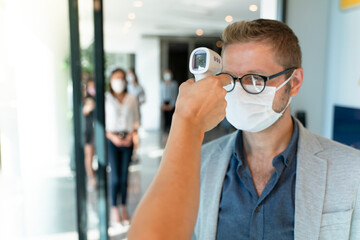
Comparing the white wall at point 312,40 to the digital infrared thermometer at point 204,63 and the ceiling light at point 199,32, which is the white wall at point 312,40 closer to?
the digital infrared thermometer at point 204,63

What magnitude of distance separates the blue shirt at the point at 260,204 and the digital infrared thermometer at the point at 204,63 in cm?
55

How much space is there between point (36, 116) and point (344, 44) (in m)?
2.46

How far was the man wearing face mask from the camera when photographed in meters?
1.00

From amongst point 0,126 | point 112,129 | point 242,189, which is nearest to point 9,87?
point 0,126

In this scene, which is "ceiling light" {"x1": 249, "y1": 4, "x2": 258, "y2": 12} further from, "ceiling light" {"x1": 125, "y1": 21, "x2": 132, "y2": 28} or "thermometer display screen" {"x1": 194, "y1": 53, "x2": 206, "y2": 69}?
"ceiling light" {"x1": 125, "y1": 21, "x2": 132, "y2": 28}

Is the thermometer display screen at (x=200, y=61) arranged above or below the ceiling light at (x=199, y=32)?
below

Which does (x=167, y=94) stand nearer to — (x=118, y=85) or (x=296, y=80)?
(x=118, y=85)

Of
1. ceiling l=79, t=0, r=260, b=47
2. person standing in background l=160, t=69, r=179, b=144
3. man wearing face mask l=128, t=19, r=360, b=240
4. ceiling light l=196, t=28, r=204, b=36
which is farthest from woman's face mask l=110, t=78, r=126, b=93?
ceiling light l=196, t=28, r=204, b=36

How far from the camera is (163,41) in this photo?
8.92 meters

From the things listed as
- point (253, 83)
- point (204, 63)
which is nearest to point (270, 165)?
point (253, 83)

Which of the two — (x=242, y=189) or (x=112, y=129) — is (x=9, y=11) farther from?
(x=242, y=189)

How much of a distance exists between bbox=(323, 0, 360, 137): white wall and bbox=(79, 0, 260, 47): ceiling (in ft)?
7.05

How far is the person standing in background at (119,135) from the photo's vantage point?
3.27 meters

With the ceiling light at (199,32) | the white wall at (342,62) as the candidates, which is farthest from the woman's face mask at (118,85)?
the ceiling light at (199,32)
